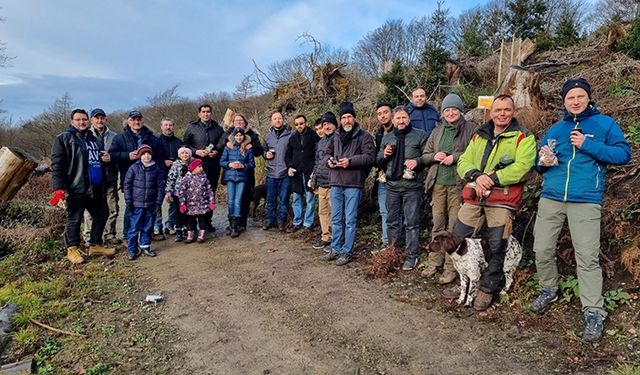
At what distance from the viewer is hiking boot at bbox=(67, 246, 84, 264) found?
5973 mm

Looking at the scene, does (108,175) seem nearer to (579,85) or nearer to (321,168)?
(321,168)

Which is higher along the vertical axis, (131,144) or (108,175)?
(131,144)

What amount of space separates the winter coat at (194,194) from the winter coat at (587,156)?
16.5ft

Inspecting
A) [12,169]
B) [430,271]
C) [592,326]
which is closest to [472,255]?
[430,271]

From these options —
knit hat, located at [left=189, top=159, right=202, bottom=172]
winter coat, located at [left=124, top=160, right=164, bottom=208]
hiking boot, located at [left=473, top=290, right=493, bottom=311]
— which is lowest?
hiking boot, located at [left=473, top=290, right=493, bottom=311]

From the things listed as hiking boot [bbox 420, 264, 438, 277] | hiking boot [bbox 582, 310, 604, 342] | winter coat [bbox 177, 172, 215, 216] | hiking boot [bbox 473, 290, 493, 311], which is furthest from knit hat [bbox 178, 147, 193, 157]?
hiking boot [bbox 582, 310, 604, 342]

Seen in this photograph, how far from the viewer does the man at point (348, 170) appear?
560 centimetres

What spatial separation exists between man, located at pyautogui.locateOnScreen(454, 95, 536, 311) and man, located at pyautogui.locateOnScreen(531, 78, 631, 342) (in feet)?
0.78

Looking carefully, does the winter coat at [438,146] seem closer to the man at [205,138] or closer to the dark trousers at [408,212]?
the dark trousers at [408,212]

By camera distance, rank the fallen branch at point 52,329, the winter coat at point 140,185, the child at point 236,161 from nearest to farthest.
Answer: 1. the fallen branch at point 52,329
2. the winter coat at point 140,185
3. the child at point 236,161

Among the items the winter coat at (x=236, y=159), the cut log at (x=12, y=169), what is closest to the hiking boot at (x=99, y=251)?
the winter coat at (x=236, y=159)

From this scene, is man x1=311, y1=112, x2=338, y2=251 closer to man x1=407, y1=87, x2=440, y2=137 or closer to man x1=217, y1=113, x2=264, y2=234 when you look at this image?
man x1=407, y1=87, x2=440, y2=137

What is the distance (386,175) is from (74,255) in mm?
4681

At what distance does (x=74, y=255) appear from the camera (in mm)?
6008
